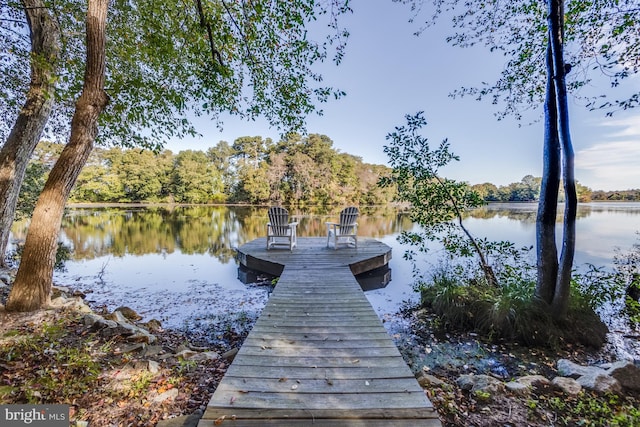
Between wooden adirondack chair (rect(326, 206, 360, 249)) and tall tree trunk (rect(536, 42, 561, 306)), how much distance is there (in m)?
3.29

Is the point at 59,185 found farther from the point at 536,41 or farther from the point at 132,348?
the point at 536,41

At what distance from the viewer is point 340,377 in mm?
1667

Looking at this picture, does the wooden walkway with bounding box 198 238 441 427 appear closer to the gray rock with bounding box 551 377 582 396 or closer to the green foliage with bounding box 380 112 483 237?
the gray rock with bounding box 551 377 582 396

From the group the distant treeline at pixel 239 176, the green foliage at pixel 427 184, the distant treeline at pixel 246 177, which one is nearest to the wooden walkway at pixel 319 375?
the green foliage at pixel 427 184

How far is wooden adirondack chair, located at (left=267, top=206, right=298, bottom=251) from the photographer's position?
5746mm

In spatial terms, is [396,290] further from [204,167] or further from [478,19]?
[204,167]

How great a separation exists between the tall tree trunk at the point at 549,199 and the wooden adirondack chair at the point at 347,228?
3.29 meters

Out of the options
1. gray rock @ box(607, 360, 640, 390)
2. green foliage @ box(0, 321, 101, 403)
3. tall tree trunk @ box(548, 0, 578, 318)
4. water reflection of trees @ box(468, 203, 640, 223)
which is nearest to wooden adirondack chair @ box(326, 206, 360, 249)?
tall tree trunk @ box(548, 0, 578, 318)

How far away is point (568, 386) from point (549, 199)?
2043 millimetres

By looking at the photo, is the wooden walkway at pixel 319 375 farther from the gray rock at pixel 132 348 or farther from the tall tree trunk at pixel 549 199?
the tall tree trunk at pixel 549 199

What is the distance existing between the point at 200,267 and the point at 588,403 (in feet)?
22.6

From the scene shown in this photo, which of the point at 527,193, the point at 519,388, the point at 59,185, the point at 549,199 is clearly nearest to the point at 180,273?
the point at 59,185

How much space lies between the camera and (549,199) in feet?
9.73

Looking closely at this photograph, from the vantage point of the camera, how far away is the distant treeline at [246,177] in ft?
85.8
